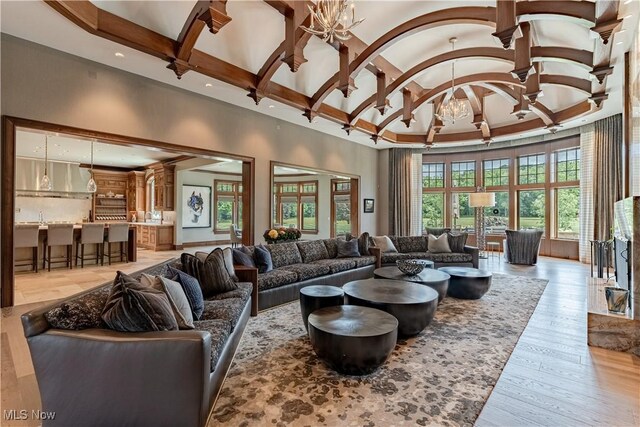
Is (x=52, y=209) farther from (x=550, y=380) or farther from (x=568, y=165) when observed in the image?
(x=568, y=165)

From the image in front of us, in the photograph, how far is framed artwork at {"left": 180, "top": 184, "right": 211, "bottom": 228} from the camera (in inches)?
424

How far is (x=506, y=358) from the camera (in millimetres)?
2895

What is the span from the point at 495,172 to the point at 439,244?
4.80 meters

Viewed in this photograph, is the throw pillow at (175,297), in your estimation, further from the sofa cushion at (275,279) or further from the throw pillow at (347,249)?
the throw pillow at (347,249)

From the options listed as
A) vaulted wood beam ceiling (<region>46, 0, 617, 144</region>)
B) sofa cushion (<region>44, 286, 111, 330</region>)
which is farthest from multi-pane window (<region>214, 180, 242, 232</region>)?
sofa cushion (<region>44, 286, 111, 330</region>)

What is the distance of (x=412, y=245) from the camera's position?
6.86m

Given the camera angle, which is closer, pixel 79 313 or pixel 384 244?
pixel 79 313

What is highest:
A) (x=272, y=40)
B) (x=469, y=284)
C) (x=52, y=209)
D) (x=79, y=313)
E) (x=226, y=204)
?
(x=272, y=40)

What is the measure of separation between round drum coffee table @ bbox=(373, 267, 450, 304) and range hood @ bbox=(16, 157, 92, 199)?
10.8 metres

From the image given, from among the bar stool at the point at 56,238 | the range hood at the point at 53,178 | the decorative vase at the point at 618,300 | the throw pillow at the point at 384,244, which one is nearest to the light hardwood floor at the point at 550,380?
the decorative vase at the point at 618,300

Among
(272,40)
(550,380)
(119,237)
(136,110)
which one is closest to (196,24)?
(272,40)

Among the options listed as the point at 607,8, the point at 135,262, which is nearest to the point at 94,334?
the point at 607,8

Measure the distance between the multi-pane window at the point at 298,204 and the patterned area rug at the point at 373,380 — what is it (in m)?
8.78

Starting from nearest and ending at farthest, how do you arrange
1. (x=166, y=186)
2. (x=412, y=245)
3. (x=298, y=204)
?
(x=412, y=245), (x=166, y=186), (x=298, y=204)
